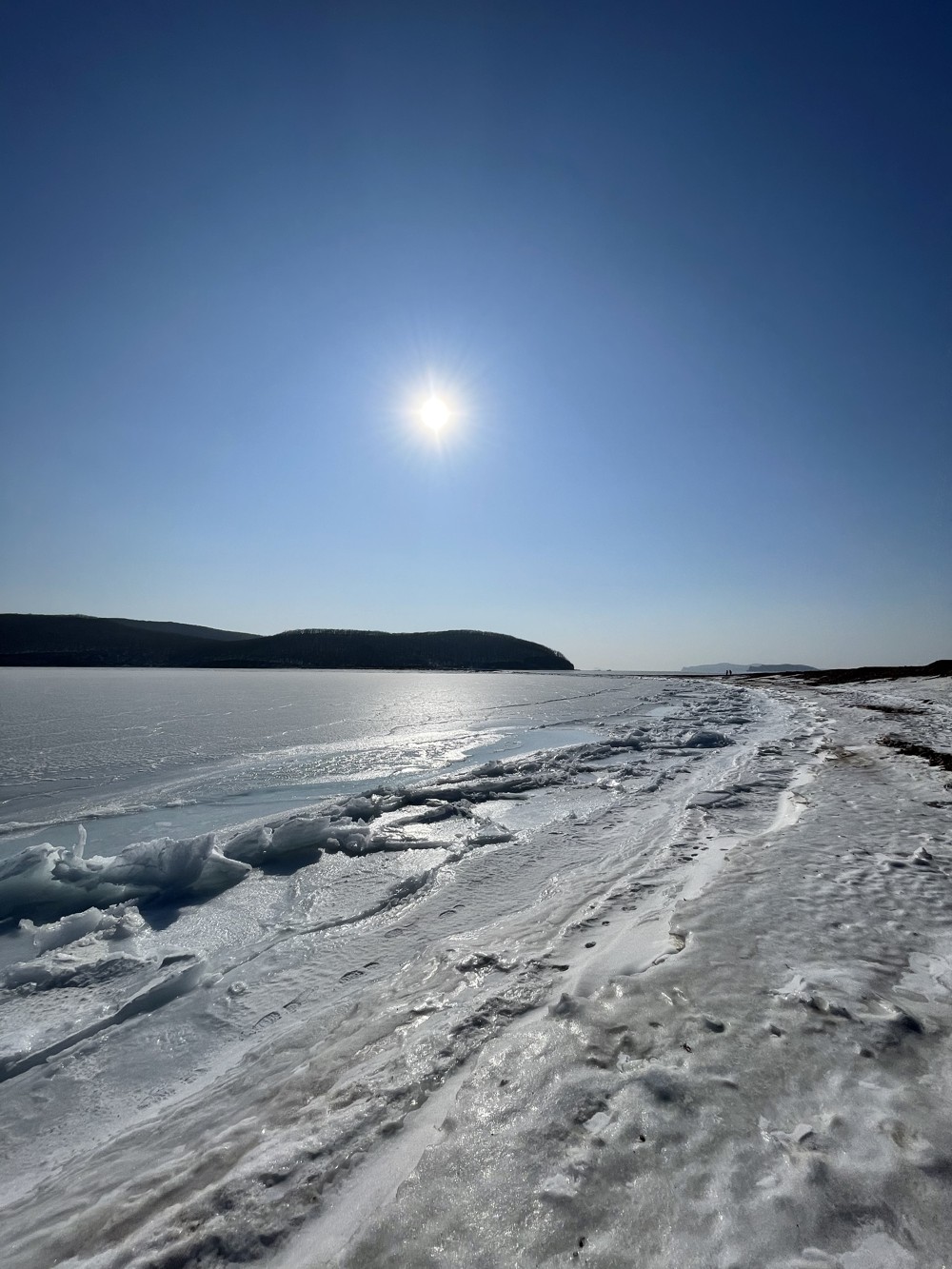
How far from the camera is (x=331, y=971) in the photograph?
14.2ft

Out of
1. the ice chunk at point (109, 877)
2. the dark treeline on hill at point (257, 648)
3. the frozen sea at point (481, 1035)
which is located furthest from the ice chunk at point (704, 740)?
the dark treeline on hill at point (257, 648)

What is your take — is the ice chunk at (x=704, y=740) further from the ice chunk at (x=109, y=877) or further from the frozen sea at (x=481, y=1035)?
the ice chunk at (x=109, y=877)

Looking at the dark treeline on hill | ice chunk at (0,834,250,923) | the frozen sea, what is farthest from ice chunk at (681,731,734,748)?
the dark treeline on hill

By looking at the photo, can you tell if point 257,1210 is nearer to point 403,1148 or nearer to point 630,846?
point 403,1148

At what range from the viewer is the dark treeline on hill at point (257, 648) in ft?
479

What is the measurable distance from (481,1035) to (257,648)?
168 m

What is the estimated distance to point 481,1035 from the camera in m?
3.25

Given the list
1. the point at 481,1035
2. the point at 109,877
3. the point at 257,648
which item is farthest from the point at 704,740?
the point at 257,648

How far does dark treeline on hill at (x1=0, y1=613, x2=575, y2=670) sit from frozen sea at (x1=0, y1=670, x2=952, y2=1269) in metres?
142

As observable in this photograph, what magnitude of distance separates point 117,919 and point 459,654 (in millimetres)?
167805

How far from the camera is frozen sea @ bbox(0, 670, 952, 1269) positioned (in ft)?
6.92

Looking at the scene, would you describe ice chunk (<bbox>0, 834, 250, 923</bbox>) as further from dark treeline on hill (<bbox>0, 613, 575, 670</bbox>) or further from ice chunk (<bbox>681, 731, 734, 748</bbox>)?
dark treeline on hill (<bbox>0, 613, 575, 670</bbox>)

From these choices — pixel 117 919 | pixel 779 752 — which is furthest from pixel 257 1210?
pixel 779 752

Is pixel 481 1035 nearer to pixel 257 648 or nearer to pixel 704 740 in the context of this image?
pixel 704 740
